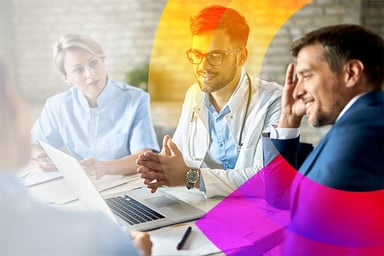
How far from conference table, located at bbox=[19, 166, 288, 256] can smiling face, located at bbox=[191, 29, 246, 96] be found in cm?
29

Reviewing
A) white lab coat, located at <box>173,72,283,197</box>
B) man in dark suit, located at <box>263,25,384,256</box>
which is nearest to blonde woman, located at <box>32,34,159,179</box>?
white lab coat, located at <box>173,72,283,197</box>

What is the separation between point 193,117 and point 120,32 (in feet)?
0.97

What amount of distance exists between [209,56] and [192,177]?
0.32 meters

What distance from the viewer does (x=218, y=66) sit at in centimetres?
122

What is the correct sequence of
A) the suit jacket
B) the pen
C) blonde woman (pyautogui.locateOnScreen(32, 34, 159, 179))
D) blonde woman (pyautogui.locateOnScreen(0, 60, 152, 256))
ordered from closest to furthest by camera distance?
blonde woman (pyautogui.locateOnScreen(0, 60, 152, 256))
the pen
the suit jacket
blonde woman (pyautogui.locateOnScreen(32, 34, 159, 179))

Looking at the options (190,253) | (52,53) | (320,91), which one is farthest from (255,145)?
(52,53)

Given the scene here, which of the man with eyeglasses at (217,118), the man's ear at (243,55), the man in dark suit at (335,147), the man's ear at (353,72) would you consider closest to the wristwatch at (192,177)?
the man with eyeglasses at (217,118)

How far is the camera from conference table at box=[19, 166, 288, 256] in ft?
3.15

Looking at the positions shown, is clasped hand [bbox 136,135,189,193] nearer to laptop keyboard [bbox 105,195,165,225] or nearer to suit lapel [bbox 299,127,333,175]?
laptop keyboard [bbox 105,195,165,225]

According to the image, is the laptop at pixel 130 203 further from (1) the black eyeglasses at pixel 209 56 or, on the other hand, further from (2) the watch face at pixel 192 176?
(1) the black eyeglasses at pixel 209 56

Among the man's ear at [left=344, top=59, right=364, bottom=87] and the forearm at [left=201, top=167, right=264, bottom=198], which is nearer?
the man's ear at [left=344, top=59, right=364, bottom=87]

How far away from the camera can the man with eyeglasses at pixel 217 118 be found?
122 centimetres

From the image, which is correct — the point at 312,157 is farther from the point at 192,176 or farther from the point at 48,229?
the point at 48,229
